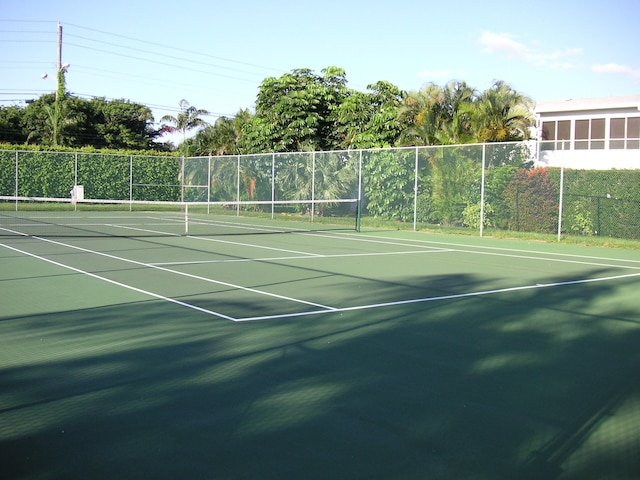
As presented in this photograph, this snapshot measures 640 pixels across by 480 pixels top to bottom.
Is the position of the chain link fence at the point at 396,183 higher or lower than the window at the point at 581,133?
lower

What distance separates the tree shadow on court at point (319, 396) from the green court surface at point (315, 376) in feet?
0.06

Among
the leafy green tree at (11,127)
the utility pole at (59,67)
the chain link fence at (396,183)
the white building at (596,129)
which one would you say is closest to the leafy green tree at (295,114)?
the chain link fence at (396,183)

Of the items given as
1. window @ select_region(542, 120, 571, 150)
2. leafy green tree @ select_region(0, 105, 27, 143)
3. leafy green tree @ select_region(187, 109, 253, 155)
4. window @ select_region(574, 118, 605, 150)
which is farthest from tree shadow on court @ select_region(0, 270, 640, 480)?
leafy green tree @ select_region(0, 105, 27, 143)

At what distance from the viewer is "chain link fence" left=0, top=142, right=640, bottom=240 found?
1852 cm

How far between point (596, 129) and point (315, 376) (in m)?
33.1

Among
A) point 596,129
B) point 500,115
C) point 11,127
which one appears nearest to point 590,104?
point 596,129

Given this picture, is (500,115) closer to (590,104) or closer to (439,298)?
(590,104)

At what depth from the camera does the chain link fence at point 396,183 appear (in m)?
18.5

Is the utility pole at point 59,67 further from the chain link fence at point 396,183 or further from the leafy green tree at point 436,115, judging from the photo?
the leafy green tree at point 436,115

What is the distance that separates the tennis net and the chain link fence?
481 millimetres

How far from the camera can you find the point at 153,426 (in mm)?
4176

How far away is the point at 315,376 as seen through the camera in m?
5.33

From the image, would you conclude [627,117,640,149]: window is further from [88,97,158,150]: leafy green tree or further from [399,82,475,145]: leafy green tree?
[88,97,158,150]: leafy green tree

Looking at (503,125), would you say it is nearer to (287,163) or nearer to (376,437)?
(287,163)
